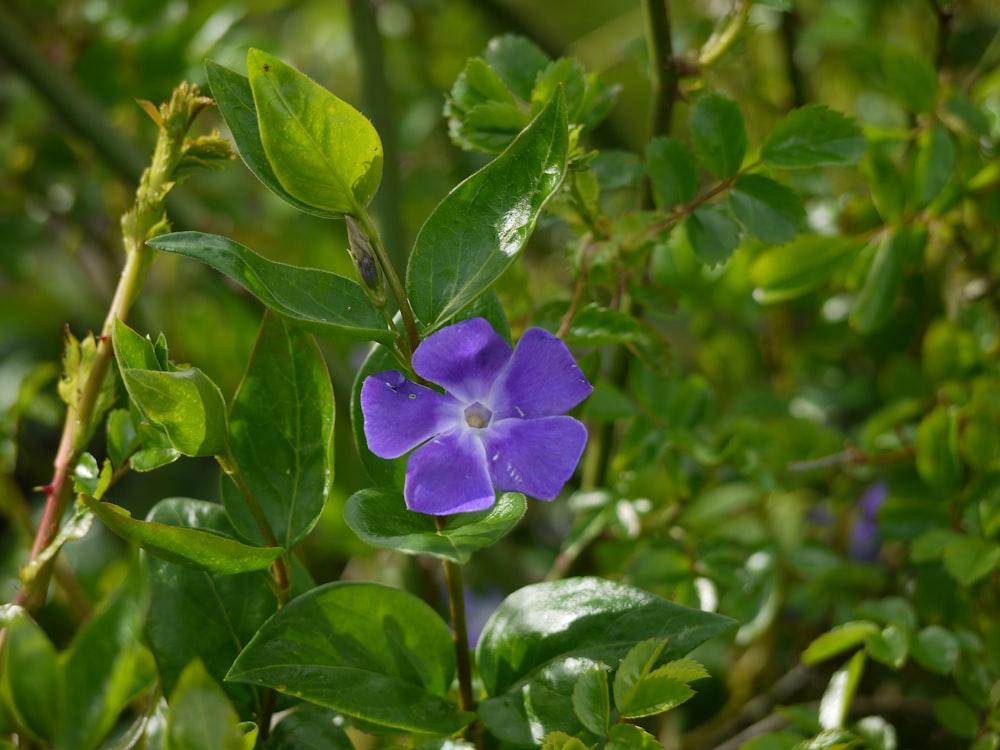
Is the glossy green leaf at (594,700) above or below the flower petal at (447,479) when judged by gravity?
below

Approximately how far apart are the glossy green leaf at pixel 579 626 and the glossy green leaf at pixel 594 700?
0.10 feet

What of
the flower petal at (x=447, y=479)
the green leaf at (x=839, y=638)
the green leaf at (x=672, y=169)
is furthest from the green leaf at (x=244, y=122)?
the green leaf at (x=839, y=638)

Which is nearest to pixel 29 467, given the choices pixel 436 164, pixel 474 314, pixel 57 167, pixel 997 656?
pixel 57 167

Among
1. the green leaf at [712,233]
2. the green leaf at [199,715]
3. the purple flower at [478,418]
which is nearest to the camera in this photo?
the green leaf at [199,715]

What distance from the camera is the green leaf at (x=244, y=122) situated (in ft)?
1.53

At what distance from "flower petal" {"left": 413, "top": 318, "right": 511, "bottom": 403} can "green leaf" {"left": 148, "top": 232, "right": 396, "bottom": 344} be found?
0.07 feet

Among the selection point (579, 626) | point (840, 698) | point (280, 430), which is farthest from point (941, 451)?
point (280, 430)

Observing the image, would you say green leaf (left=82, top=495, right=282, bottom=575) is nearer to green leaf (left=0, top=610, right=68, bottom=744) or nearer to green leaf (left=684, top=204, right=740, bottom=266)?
green leaf (left=0, top=610, right=68, bottom=744)

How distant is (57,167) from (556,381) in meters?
0.87

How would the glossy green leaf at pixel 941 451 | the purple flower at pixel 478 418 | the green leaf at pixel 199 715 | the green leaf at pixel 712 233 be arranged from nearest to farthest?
1. the green leaf at pixel 199 715
2. the purple flower at pixel 478 418
3. the green leaf at pixel 712 233
4. the glossy green leaf at pixel 941 451

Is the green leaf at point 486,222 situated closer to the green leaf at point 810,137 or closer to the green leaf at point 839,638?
the green leaf at point 810,137

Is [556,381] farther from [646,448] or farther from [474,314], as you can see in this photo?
[646,448]

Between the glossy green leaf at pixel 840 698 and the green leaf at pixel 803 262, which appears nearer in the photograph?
the glossy green leaf at pixel 840 698

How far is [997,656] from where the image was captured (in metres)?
0.69
